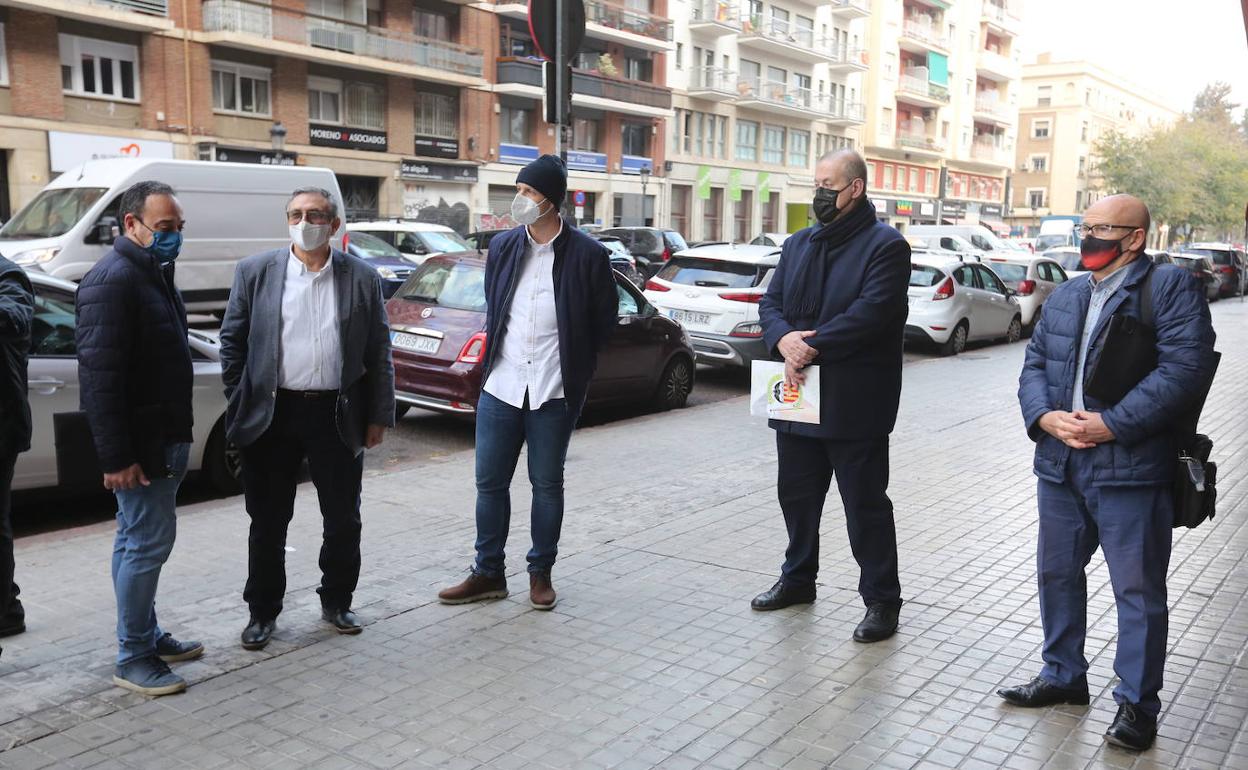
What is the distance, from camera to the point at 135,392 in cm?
398

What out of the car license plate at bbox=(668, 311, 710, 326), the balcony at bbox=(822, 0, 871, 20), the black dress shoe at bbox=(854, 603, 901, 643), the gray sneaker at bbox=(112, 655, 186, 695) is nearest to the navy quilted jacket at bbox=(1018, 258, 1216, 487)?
the black dress shoe at bbox=(854, 603, 901, 643)

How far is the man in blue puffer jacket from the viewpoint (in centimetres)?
Answer: 362

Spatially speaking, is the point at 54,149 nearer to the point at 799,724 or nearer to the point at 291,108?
the point at 291,108

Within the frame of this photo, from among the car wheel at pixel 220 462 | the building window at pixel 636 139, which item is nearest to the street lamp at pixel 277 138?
the building window at pixel 636 139

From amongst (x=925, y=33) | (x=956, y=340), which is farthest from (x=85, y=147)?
(x=925, y=33)

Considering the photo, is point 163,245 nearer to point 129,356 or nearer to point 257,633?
point 129,356

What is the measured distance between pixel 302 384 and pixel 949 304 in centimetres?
1410

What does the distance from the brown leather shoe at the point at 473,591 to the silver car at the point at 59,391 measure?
6.60 feet

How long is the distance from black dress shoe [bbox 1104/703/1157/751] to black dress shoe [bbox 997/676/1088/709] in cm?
31

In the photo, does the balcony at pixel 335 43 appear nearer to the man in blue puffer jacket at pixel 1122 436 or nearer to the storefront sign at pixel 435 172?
the storefront sign at pixel 435 172

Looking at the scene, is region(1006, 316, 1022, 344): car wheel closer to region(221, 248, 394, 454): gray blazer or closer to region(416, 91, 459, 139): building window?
region(221, 248, 394, 454): gray blazer

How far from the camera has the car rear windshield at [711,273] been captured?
42.4 feet

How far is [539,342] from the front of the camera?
4.90m

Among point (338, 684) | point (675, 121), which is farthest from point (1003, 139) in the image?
point (338, 684)
